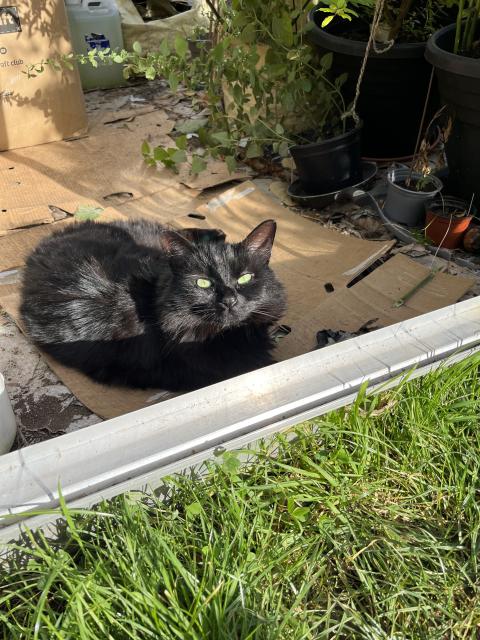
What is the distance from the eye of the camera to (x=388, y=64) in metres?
3.19

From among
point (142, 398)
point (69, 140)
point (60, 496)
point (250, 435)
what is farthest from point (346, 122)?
point (60, 496)

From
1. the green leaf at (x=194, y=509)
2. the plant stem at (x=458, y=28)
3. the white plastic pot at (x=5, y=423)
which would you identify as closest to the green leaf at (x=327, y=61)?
the plant stem at (x=458, y=28)

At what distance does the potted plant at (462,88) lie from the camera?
8.74 feet

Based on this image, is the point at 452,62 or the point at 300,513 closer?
the point at 300,513

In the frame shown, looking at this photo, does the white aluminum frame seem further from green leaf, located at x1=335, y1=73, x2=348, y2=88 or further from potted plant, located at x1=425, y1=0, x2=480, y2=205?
green leaf, located at x1=335, y1=73, x2=348, y2=88

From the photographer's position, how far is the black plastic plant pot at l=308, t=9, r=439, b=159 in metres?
3.17

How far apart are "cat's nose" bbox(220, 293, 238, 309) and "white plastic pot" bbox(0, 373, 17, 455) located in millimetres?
723

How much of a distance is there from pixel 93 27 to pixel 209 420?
411 cm

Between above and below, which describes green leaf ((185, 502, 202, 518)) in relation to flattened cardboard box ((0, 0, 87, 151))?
below

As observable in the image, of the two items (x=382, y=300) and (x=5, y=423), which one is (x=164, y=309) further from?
(x=382, y=300)

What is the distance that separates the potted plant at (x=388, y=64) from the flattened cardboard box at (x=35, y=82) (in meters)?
1.61

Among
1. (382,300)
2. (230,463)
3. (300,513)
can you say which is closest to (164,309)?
(230,463)

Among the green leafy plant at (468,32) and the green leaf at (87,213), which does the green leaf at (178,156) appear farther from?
the green leafy plant at (468,32)

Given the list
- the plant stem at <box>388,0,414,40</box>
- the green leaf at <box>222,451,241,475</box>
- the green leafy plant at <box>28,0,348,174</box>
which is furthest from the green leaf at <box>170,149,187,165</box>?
the green leaf at <box>222,451,241,475</box>
